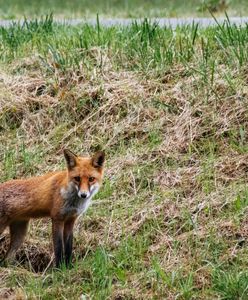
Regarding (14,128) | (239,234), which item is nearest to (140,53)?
(14,128)

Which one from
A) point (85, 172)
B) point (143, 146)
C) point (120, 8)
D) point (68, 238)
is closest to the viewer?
point (85, 172)

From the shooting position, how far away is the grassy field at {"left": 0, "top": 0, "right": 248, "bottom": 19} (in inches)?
596

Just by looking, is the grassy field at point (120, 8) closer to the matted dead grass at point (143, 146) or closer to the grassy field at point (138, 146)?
the grassy field at point (138, 146)

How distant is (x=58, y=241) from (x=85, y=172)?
578 mm

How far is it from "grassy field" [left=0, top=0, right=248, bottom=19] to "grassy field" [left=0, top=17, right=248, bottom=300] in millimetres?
4550

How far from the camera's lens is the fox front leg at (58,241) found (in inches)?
281

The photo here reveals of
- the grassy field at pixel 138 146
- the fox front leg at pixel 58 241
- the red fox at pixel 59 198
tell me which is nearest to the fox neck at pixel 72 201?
the red fox at pixel 59 198

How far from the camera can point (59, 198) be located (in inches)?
281

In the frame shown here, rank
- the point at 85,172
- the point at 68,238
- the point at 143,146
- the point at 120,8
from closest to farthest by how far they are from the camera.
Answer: the point at 85,172, the point at 68,238, the point at 143,146, the point at 120,8

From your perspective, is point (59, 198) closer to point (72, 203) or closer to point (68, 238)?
point (72, 203)

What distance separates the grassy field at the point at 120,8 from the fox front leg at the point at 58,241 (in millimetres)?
7322

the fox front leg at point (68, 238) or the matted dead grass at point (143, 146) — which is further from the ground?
the matted dead grass at point (143, 146)

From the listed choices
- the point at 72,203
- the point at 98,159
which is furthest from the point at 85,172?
the point at 72,203

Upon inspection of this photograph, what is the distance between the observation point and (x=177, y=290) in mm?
6547
